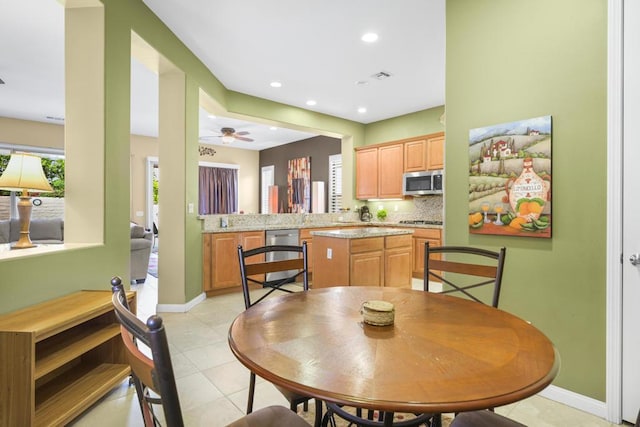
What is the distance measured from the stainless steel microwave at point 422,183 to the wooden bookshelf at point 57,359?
453 centimetres

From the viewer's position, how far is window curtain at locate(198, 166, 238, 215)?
8852 millimetres

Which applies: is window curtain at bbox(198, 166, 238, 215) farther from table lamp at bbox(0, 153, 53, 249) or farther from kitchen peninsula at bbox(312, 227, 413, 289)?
table lamp at bbox(0, 153, 53, 249)

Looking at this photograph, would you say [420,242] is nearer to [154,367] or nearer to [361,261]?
[361,261]

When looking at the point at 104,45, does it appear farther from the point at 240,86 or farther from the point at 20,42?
the point at 240,86

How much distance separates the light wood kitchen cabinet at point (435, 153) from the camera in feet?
17.7

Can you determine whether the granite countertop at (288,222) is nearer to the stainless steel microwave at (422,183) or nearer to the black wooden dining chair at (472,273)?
the stainless steel microwave at (422,183)

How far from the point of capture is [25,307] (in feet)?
6.18

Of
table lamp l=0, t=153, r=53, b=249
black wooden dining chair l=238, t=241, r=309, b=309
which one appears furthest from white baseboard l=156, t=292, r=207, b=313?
black wooden dining chair l=238, t=241, r=309, b=309

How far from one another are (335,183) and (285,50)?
398cm

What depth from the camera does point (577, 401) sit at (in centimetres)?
199

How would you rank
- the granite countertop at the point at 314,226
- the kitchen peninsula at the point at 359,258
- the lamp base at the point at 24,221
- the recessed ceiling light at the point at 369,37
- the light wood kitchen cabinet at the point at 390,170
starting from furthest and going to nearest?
the light wood kitchen cabinet at the point at 390,170, the granite countertop at the point at 314,226, the kitchen peninsula at the point at 359,258, the recessed ceiling light at the point at 369,37, the lamp base at the point at 24,221

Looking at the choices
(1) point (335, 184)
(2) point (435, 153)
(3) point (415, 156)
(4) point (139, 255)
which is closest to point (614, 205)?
(2) point (435, 153)

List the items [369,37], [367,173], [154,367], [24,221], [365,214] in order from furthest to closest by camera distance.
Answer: [365,214], [367,173], [369,37], [24,221], [154,367]

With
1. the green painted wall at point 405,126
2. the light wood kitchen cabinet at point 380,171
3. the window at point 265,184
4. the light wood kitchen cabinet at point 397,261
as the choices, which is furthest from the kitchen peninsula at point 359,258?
the window at point 265,184
